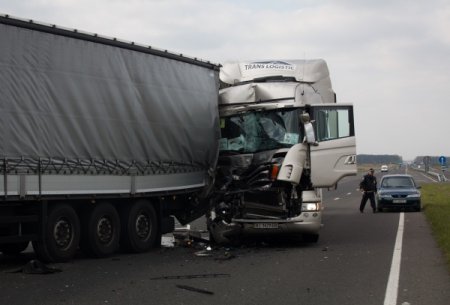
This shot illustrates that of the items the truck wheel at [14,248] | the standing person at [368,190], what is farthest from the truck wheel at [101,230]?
the standing person at [368,190]

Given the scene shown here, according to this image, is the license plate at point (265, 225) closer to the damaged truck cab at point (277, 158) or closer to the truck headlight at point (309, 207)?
the damaged truck cab at point (277, 158)

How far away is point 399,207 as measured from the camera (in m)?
25.2

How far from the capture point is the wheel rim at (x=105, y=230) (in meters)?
11.9

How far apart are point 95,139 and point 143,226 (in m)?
2.33

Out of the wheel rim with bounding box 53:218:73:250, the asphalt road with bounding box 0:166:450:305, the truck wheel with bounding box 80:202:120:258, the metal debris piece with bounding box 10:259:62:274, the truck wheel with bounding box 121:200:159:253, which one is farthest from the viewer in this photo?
the truck wheel with bounding box 121:200:159:253

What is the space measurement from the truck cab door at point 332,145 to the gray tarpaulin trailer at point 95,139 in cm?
219

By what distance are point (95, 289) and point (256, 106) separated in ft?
21.7

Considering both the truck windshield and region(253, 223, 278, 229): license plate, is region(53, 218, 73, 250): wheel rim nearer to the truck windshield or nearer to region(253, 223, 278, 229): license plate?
region(253, 223, 278, 229): license plate

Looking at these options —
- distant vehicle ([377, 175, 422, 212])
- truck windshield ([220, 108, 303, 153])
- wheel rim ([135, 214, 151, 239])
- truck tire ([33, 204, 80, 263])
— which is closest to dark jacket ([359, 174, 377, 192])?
distant vehicle ([377, 175, 422, 212])

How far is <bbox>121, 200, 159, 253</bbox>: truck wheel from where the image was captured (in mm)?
12477

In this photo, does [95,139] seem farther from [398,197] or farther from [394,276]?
[398,197]

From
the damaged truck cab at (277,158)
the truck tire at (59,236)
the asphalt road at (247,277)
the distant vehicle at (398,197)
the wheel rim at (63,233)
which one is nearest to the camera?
the asphalt road at (247,277)

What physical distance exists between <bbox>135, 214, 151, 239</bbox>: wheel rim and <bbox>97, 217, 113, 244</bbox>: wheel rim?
0.69m

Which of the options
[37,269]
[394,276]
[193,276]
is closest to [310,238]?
[394,276]
